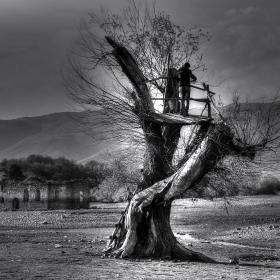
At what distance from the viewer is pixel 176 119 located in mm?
14031

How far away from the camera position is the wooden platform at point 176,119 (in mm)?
13500

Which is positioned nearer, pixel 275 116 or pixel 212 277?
pixel 212 277

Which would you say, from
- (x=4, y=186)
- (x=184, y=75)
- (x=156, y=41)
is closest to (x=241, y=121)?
(x=184, y=75)

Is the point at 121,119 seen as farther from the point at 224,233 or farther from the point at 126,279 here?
the point at 224,233

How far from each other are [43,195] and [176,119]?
187ft

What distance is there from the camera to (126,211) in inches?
573

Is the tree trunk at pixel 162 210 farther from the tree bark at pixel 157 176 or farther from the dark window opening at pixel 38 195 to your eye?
the dark window opening at pixel 38 195

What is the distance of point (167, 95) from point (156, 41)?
2.13 m

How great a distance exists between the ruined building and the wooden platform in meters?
54.3

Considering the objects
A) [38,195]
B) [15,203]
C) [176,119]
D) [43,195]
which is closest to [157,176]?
[176,119]

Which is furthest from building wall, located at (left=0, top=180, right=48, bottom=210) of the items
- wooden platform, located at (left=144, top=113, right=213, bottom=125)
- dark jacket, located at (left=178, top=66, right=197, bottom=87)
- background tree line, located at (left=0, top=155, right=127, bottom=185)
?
dark jacket, located at (left=178, top=66, right=197, bottom=87)

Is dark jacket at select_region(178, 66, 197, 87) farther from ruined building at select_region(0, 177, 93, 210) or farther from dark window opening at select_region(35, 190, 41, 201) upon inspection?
dark window opening at select_region(35, 190, 41, 201)

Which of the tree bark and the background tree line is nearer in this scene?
the tree bark

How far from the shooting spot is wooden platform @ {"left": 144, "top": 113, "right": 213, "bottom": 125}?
13.5 m
